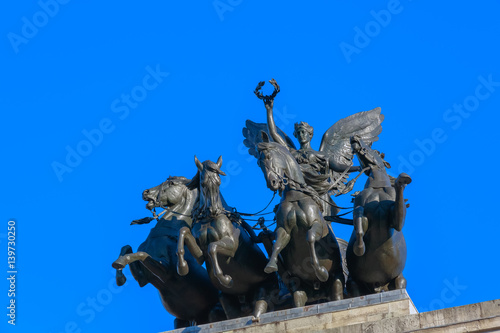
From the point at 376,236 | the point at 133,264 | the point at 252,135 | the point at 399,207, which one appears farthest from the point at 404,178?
the point at 252,135

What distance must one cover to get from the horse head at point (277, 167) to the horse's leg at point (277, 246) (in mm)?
Answer: 781

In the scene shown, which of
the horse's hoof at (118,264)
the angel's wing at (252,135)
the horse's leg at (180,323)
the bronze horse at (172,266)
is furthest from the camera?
the angel's wing at (252,135)

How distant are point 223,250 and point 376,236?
273 centimetres

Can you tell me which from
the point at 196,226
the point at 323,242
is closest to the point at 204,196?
the point at 196,226

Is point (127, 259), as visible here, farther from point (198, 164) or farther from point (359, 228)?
point (359, 228)

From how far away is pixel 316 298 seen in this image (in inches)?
926

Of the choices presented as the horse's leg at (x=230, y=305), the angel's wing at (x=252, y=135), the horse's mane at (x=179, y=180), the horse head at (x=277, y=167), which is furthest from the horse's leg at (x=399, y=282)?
the angel's wing at (x=252, y=135)

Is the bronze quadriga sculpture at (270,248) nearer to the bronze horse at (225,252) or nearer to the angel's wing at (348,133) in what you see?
the bronze horse at (225,252)

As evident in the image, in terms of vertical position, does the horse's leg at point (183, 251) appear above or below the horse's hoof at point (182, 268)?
above

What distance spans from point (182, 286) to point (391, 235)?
421cm

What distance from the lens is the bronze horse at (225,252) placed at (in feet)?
75.3

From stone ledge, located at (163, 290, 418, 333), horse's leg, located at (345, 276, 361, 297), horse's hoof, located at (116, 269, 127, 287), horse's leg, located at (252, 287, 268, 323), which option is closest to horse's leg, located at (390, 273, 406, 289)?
horse's leg, located at (345, 276, 361, 297)

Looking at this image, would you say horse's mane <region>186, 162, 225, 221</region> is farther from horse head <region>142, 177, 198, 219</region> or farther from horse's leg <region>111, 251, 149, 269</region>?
horse head <region>142, 177, 198, 219</region>

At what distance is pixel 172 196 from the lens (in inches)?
988
